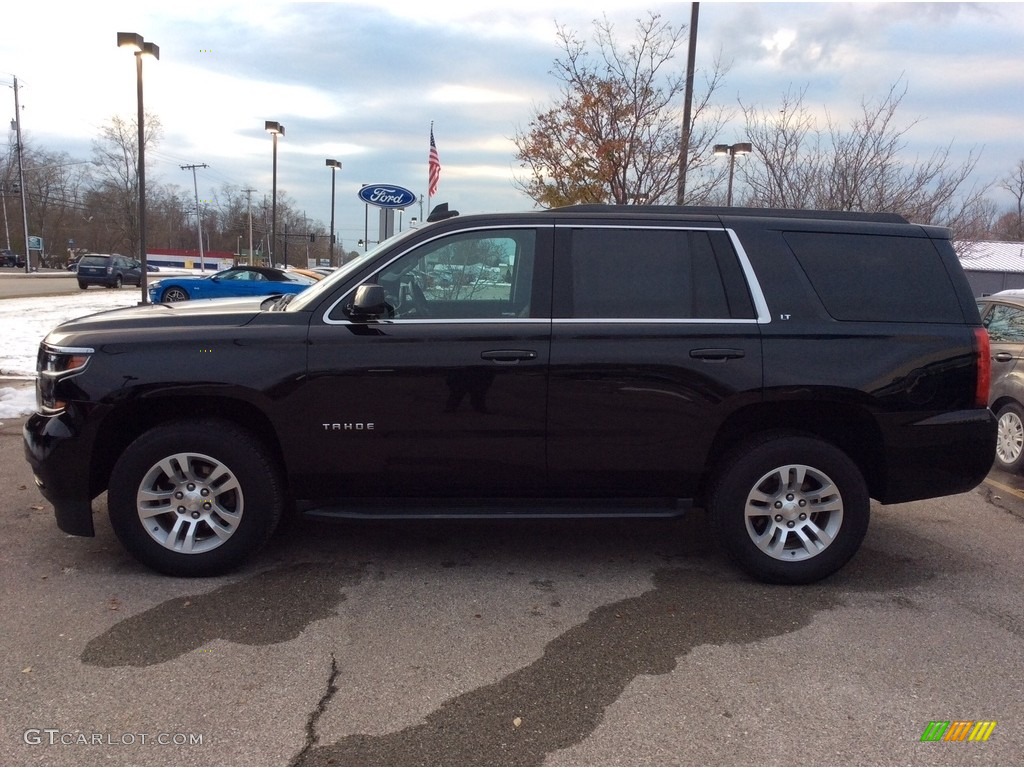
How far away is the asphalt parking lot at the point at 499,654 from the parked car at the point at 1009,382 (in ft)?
7.03

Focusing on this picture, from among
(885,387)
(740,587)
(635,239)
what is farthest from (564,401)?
(885,387)

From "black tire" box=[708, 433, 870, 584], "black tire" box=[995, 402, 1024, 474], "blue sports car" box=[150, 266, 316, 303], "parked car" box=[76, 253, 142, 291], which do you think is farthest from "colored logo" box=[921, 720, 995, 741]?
"parked car" box=[76, 253, 142, 291]

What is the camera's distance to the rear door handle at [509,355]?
157 inches

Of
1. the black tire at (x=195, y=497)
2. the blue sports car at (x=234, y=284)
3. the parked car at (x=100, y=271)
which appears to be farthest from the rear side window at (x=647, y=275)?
the parked car at (x=100, y=271)

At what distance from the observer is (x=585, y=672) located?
3252 millimetres

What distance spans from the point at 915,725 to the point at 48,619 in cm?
379

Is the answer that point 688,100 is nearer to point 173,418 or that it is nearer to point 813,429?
point 813,429

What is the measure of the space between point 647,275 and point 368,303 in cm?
149

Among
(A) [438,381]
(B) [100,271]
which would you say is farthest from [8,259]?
(A) [438,381]

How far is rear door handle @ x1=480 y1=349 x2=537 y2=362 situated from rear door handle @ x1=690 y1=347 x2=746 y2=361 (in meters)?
0.85

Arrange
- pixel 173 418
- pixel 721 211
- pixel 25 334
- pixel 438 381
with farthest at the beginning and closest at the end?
pixel 25 334
pixel 721 211
pixel 173 418
pixel 438 381

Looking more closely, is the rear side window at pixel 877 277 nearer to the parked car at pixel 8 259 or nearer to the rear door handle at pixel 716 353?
the rear door handle at pixel 716 353

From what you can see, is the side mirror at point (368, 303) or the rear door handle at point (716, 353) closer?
the side mirror at point (368, 303)

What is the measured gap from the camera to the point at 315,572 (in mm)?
4258
